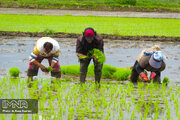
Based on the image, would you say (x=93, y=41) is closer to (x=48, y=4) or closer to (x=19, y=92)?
(x=19, y=92)

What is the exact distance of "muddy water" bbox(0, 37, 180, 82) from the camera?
12.4m

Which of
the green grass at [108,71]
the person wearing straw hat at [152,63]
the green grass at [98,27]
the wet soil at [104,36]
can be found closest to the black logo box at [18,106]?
the person wearing straw hat at [152,63]

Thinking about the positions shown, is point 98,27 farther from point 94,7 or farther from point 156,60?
point 94,7

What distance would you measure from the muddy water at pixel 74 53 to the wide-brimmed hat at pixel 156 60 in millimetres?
2174

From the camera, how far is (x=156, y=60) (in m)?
8.59

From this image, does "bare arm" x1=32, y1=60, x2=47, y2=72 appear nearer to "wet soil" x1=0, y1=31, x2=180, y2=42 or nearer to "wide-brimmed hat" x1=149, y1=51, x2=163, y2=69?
"wide-brimmed hat" x1=149, y1=51, x2=163, y2=69

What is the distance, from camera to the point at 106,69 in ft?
35.6

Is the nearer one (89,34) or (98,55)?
(89,34)

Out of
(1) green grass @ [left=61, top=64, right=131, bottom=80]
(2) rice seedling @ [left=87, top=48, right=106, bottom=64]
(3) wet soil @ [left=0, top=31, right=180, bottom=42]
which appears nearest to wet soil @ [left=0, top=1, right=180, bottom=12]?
(3) wet soil @ [left=0, top=31, right=180, bottom=42]

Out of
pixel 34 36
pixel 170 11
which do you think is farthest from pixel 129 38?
pixel 170 11

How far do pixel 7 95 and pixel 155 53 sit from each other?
117 inches

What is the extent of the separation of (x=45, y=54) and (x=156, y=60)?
221 cm

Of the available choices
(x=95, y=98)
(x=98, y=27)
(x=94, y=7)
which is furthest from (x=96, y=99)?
(x=94, y=7)

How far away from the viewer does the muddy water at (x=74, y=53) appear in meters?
12.4
